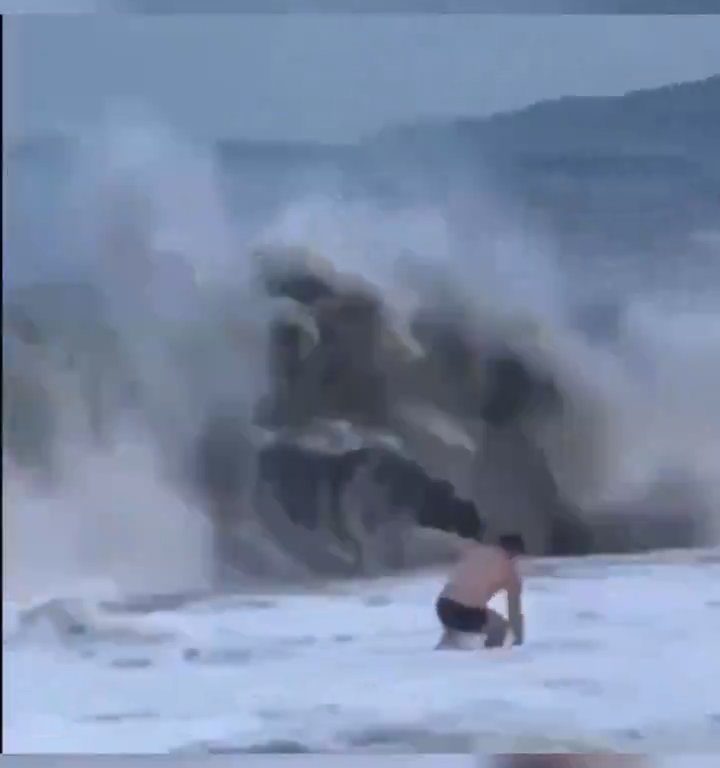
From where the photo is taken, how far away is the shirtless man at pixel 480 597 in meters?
1.89

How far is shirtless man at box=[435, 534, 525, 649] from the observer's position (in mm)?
1893

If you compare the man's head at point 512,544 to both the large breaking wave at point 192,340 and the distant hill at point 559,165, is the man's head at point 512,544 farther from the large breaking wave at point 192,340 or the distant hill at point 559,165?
the distant hill at point 559,165

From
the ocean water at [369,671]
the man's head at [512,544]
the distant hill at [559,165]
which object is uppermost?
the distant hill at [559,165]

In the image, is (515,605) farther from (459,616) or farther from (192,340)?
(192,340)

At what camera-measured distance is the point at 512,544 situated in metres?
1.91

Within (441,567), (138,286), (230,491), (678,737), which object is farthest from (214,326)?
(678,737)

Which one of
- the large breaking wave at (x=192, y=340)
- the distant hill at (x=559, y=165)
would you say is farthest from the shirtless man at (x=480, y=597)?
the distant hill at (x=559, y=165)

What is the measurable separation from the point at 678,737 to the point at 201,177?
1304mm

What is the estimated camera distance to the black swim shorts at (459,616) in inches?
74.5

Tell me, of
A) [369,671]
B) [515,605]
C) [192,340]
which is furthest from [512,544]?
[192,340]

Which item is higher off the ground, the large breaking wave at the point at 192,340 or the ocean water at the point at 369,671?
the large breaking wave at the point at 192,340

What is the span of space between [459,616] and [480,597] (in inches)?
2.0

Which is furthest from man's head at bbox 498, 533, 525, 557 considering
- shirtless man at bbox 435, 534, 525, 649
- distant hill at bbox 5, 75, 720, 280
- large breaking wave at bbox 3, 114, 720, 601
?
distant hill at bbox 5, 75, 720, 280

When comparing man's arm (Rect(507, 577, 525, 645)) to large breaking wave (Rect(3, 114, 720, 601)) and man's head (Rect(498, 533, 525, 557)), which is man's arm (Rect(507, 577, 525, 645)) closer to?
man's head (Rect(498, 533, 525, 557))
